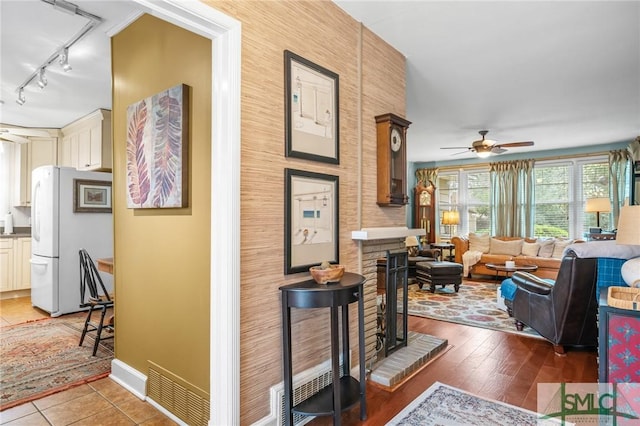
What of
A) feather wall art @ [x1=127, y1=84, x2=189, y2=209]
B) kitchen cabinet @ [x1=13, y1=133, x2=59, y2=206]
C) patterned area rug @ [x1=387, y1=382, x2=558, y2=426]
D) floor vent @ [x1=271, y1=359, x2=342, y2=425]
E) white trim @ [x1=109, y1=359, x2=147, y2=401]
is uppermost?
kitchen cabinet @ [x1=13, y1=133, x2=59, y2=206]

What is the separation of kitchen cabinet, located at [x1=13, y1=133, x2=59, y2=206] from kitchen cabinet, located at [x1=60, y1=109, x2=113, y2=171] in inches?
9.2

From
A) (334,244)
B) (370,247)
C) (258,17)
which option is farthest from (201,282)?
(258,17)

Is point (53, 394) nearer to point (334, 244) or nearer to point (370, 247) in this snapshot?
point (334, 244)

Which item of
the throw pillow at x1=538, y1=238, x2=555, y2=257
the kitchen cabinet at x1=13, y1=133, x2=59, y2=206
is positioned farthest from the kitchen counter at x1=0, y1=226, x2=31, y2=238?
the throw pillow at x1=538, y1=238, x2=555, y2=257

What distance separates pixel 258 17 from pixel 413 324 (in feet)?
11.3

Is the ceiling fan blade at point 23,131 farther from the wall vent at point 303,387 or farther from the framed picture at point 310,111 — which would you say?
the wall vent at point 303,387

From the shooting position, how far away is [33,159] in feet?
19.3

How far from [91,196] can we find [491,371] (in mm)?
4937

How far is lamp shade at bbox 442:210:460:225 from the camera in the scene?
8477 mm

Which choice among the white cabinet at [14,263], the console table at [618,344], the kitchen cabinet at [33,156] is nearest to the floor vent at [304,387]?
the console table at [618,344]

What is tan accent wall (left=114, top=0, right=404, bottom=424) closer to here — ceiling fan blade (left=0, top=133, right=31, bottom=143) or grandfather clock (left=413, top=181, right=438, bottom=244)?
ceiling fan blade (left=0, top=133, right=31, bottom=143)

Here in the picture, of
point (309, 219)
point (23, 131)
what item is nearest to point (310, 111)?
point (309, 219)

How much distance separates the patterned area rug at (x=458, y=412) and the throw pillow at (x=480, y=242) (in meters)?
5.70

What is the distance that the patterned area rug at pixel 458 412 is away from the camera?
2162mm
